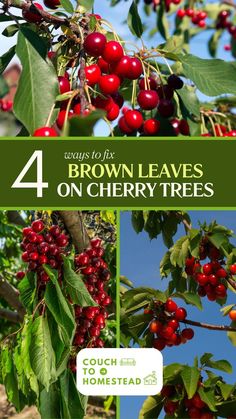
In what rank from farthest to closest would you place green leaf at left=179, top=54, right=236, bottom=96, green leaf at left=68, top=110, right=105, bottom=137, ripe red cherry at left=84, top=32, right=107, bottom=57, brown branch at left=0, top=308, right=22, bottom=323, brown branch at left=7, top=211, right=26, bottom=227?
1. brown branch at left=7, top=211, right=26, bottom=227
2. brown branch at left=0, top=308, right=22, bottom=323
3. green leaf at left=179, top=54, right=236, bottom=96
4. ripe red cherry at left=84, top=32, right=107, bottom=57
5. green leaf at left=68, top=110, right=105, bottom=137

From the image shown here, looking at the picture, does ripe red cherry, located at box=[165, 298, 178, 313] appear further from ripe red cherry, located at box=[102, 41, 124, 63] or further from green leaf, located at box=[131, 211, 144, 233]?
ripe red cherry, located at box=[102, 41, 124, 63]

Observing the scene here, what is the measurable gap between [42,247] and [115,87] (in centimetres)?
71

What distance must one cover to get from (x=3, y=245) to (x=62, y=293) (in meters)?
2.28

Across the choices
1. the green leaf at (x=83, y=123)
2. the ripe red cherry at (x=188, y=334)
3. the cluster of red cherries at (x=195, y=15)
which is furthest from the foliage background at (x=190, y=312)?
the cluster of red cherries at (x=195, y=15)

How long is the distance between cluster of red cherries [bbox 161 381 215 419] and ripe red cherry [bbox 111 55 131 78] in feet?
2.36

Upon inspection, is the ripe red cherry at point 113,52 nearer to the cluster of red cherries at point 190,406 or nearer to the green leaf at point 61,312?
the green leaf at point 61,312

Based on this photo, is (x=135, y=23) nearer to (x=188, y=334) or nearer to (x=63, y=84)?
(x=63, y=84)

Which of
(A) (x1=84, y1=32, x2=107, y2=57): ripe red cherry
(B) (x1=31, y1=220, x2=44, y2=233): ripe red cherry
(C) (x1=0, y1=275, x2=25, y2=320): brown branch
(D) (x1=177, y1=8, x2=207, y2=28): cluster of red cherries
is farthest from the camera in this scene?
(D) (x1=177, y1=8, x2=207, y2=28): cluster of red cherries

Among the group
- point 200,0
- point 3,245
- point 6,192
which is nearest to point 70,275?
point 6,192

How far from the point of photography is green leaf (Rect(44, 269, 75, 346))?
135 centimetres

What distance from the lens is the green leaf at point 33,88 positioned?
85 cm

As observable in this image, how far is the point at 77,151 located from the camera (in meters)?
1.21

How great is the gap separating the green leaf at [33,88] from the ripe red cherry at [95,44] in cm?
6

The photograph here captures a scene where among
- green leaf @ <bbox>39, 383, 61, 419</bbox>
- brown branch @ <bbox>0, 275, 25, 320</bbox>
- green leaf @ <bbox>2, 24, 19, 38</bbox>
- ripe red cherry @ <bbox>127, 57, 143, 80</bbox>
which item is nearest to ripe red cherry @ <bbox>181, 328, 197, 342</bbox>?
green leaf @ <bbox>39, 383, 61, 419</bbox>
